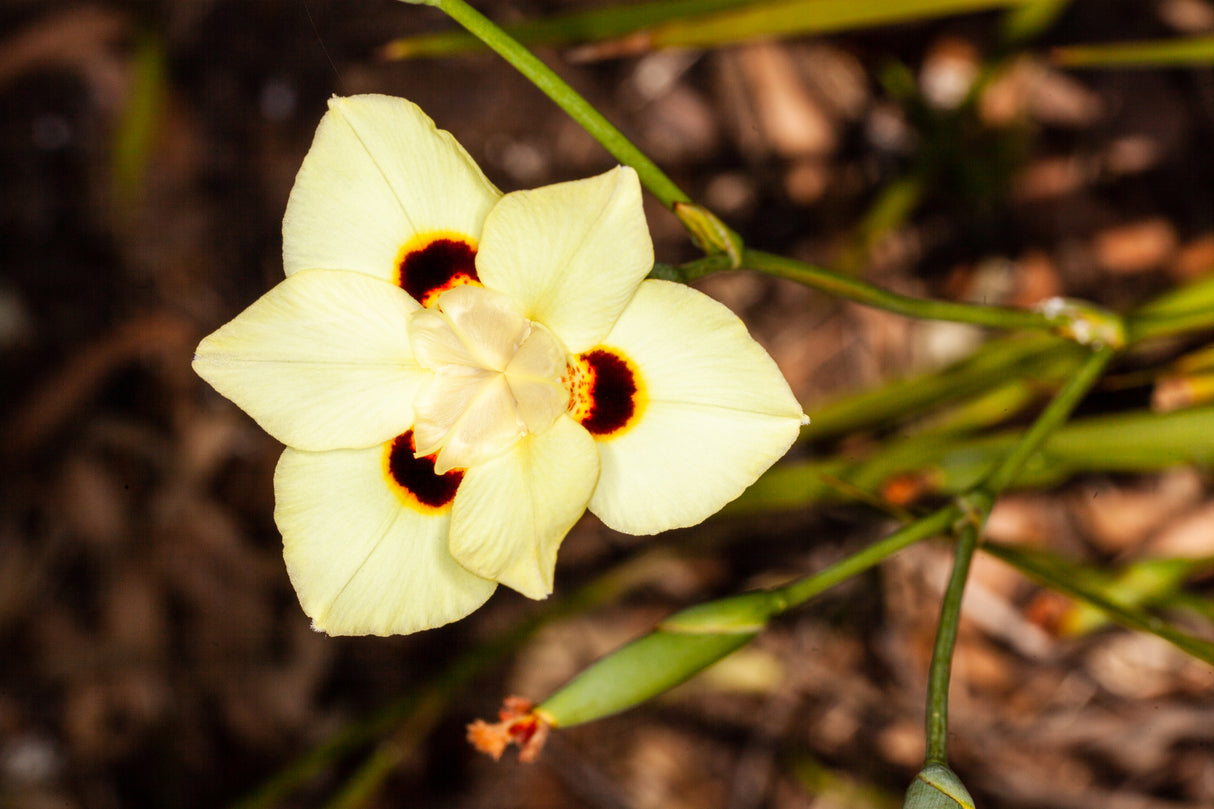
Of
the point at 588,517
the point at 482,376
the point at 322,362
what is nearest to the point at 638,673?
the point at 482,376

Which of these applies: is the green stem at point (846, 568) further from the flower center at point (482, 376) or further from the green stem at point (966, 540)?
the flower center at point (482, 376)

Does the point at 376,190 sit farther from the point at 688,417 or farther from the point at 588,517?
the point at 588,517

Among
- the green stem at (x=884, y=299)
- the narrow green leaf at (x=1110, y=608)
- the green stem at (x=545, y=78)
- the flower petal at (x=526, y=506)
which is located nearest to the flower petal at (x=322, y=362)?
the flower petal at (x=526, y=506)

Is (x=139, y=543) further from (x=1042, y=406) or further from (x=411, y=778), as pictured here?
(x=1042, y=406)

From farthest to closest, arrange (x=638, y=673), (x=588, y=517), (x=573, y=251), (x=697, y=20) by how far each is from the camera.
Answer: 1. (x=588, y=517)
2. (x=697, y=20)
3. (x=638, y=673)
4. (x=573, y=251)

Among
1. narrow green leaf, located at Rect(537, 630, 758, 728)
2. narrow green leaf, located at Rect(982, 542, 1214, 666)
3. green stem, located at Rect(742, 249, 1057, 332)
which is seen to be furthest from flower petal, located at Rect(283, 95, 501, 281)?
narrow green leaf, located at Rect(982, 542, 1214, 666)
